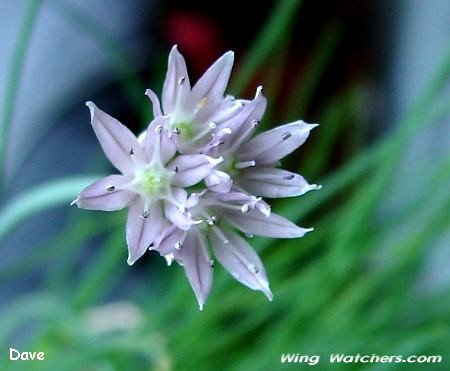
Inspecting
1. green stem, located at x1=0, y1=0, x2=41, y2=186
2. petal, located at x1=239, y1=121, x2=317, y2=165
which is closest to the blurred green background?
green stem, located at x1=0, y1=0, x2=41, y2=186

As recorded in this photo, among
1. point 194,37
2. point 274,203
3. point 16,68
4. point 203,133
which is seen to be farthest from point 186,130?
point 194,37

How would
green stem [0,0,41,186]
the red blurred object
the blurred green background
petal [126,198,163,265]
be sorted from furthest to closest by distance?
the red blurred object < the blurred green background < green stem [0,0,41,186] < petal [126,198,163,265]

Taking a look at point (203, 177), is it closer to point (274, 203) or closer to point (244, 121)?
point (244, 121)

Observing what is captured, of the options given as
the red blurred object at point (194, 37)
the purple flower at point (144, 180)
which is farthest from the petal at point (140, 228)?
the red blurred object at point (194, 37)

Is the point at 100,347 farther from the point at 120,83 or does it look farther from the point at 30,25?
the point at 120,83

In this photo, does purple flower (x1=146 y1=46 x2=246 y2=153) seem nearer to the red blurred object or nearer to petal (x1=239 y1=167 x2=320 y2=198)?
petal (x1=239 y1=167 x2=320 y2=198)
